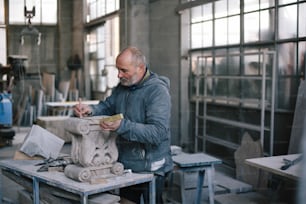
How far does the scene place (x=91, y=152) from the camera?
5.26 ft

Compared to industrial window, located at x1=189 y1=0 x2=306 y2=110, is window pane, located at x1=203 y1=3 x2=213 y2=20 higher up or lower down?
higher up

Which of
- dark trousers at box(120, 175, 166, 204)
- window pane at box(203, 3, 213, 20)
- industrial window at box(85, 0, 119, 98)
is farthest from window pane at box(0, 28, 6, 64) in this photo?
dark trousers at box(120, 175, 166, 204)

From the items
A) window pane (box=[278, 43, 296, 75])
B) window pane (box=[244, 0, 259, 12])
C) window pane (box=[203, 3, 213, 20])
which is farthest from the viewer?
window pane (box=[203, 3, 213, 20])

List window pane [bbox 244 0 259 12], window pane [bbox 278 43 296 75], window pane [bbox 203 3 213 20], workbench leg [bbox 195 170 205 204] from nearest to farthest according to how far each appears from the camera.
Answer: workbench leg [bbox 195 170 205 204], window pane [bbox 278 43 296 75], window pane [bbox 244 0 259 12], window pane [bbox 203 3 213 20]

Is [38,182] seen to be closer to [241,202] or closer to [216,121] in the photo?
[241,202]

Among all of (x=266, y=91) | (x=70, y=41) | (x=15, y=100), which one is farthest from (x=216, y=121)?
(x=15, y=100)

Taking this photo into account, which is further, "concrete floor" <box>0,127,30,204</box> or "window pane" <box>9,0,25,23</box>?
"window pane" <box>9,0,25,23</box>

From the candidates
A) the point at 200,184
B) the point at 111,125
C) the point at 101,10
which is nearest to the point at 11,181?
the point at 200,184

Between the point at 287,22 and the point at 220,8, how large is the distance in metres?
0.77

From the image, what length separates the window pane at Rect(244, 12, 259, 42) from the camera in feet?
10.3

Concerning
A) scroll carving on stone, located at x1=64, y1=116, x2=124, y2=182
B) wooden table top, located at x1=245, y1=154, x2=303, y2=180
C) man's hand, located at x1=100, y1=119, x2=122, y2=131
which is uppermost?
man's hand, located at x1=100, y1=119, x2=122, y2=131

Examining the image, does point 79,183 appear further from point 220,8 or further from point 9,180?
point 220,8

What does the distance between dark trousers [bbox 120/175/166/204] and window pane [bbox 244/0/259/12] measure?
185 centimetres

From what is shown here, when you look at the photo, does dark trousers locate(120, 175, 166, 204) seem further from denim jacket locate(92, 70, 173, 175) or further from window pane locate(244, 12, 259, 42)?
window pane locate(244, 12, 259, 42)
